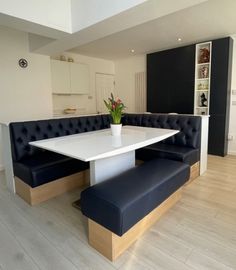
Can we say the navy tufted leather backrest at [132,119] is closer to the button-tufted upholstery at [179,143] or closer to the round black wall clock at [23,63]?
the button-tufted upholstery at [179,143]

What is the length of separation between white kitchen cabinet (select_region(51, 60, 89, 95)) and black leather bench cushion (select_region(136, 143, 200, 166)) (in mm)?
2581

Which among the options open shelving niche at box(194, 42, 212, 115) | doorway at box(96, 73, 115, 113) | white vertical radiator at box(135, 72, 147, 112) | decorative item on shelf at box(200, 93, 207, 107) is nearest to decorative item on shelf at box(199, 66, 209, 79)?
open shelving niche at box(194, 42, 212, 115)

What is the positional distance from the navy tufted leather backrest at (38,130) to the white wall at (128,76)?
2.69 meters

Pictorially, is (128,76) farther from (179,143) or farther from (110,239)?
(110,239)

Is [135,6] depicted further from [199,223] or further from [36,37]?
[36,37]

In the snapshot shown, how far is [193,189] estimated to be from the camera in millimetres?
2631

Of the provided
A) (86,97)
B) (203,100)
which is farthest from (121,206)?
(86,97)

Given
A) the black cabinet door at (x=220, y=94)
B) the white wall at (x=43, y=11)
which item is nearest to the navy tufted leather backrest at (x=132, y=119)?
the black cabinet door at (x=220, y=94)

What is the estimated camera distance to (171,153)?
2764 mm

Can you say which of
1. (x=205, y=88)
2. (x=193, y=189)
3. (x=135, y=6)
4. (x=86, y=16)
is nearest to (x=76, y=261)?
(x=193, y=189)

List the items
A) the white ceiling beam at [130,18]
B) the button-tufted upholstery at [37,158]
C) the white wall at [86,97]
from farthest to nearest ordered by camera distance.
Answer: the white wall at [86,97] < the button-tufted upholstery at [37,158] < the white ceiling beam at [130,18]

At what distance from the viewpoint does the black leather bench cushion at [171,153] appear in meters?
2.69

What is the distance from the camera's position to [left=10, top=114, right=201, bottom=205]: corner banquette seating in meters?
2.32

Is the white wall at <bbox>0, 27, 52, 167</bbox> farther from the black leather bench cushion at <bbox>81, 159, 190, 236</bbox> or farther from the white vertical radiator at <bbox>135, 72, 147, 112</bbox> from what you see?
the black leather bench cushion at <bbox>81, 159, 190, 236</bbox>
